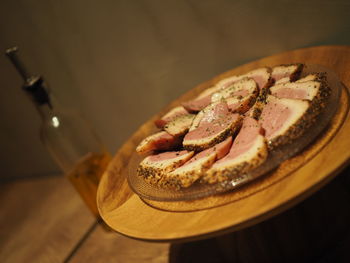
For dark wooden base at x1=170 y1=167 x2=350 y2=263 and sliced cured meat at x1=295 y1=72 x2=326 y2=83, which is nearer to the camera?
dark wooden base at x1=170 y1=167 x2=350 y2=263

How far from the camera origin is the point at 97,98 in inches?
75.2

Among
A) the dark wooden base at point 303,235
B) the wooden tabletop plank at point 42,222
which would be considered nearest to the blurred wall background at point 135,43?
the wooden tabletop plank at point 42,222

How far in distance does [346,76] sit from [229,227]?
2.01 feet

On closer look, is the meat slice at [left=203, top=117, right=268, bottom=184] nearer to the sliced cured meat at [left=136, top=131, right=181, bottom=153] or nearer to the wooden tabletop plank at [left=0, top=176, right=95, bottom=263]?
the sliced cured meat at [left=136, top=131, right=181, bottom=153]

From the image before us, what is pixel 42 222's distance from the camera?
6.10 ft

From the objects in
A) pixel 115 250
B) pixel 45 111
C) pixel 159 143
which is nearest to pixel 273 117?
pixel 159 143

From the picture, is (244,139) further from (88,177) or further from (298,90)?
(88,177)

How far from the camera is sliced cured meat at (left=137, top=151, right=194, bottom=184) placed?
36.4 inches

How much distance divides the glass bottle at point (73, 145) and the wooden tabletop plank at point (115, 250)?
0.16 m

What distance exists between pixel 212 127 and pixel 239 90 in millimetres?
209

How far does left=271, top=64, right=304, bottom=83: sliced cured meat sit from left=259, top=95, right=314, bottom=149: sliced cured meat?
13cm

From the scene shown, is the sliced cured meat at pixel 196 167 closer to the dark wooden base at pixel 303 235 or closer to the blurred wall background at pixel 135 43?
the dark wooden base at pixel 303 235

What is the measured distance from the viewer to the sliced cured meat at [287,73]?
1.03 m

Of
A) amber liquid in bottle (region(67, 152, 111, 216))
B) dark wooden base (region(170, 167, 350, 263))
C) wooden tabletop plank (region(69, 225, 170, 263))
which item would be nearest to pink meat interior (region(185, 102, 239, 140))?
dark wooden base (region(170, 167, 350, 263))
